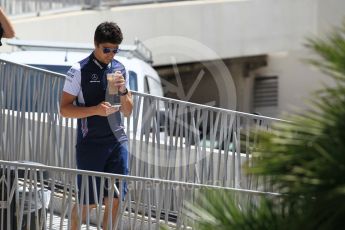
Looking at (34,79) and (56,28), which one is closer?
(34,79)

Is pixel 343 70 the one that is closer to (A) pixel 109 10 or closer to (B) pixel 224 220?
(B) pixel 224 220

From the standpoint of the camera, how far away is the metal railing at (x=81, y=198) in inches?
239

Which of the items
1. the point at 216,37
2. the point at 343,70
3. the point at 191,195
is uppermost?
the point at 216,37

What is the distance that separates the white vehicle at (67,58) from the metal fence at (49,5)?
4.91 m

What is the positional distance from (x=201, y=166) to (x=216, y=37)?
8.93 meters

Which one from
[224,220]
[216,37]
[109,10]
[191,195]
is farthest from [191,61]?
[224,220]

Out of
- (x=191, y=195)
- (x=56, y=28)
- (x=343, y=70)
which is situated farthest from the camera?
(x=56, y=28)

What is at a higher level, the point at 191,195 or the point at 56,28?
the point at 56,28

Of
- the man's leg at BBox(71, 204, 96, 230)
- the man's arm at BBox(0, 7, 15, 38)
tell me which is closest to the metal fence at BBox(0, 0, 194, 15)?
the man's arm at BBox(0, 7, 15, 38)

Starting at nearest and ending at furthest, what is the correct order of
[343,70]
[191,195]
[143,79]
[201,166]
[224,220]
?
[343,70] → [224,220] → [191,195] → [201,166] → [143,79]

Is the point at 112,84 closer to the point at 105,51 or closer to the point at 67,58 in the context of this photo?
the point at 105,51

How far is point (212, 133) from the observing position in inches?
342

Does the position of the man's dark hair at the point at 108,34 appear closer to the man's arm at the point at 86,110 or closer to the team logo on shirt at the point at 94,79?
the team logo on shirt at the point at 94,79

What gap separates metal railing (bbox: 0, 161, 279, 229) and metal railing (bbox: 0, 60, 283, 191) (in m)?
1.97
